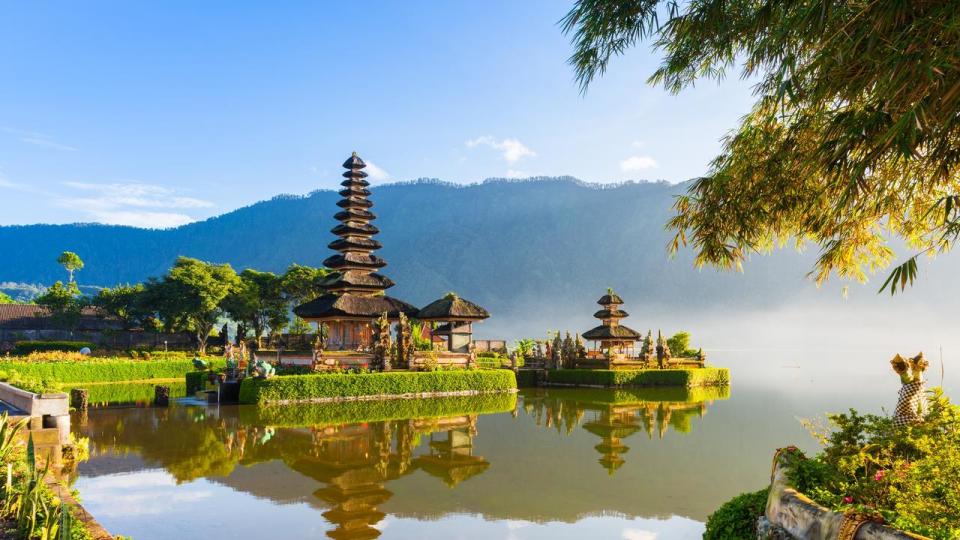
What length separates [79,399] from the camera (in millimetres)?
22250

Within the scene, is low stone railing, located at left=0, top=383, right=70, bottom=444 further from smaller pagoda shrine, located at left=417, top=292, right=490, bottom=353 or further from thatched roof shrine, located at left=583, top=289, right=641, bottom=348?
thatched roof shrine, located at left=583, top=289, right=641, bottom=348

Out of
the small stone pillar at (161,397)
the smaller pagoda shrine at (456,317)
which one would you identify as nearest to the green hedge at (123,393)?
the small stone pillar at (161,397)

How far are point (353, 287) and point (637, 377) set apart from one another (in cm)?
1732

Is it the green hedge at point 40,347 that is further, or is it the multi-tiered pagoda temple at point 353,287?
the green hedge at point 40,347

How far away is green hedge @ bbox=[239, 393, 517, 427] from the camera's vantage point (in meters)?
20.3

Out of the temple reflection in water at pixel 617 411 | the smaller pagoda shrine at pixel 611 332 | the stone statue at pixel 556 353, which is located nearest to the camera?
the temple reflection in water at pixel 617 411

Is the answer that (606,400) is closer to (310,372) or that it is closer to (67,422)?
(310,372)

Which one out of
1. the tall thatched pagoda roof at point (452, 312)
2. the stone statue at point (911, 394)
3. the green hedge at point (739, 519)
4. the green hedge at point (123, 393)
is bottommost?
the green hedge at point (123, 393)

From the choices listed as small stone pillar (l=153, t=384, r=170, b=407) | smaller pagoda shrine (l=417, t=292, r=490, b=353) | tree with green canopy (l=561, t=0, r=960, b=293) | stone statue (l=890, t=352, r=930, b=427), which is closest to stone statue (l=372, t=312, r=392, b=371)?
smaller pagoda shrine (l=417, t=292, r=490, b=353)

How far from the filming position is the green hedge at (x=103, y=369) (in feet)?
100

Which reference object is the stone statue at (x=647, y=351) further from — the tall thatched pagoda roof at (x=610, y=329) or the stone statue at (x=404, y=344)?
the stone statue at (x=404, y=344)

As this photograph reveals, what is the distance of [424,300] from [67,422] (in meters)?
170

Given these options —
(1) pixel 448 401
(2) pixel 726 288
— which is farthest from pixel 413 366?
(2) pixel 726 288

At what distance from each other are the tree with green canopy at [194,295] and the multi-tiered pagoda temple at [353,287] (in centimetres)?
2012
